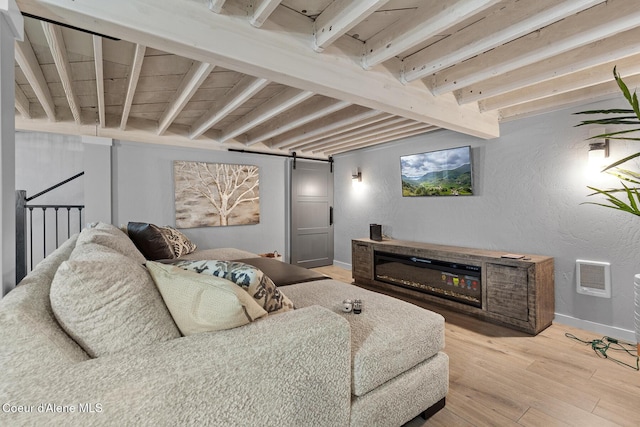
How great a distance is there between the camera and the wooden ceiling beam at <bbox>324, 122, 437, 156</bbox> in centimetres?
378

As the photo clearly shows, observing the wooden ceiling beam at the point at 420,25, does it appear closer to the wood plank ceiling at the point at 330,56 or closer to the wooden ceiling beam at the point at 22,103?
the wood plank ceiling at the point at 330,56

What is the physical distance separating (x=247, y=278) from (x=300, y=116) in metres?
2.43

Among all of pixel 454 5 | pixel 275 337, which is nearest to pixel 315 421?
pixel 275 337

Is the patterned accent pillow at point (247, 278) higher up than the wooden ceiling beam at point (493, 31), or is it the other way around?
the wooden ceiling beam at point (493, 31)

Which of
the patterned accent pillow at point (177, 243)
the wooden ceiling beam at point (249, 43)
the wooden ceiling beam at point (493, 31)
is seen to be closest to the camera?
the wooden ceiling beam at point (249, 43)

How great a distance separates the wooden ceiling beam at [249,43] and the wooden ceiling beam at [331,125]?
29.6 inches

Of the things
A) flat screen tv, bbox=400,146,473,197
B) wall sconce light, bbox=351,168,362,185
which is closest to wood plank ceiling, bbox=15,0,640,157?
flat screen tv, bbox=400,146,473,197

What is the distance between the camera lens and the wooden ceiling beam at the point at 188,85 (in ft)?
6.89

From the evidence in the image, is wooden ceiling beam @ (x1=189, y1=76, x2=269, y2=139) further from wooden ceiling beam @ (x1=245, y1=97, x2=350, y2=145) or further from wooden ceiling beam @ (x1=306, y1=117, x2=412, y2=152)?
wooden ceiling beam @ (x1=306, y1=117, x2=412, y2=152)

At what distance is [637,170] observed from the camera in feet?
8.38

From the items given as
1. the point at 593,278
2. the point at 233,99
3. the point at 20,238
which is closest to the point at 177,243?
the point at 20,238

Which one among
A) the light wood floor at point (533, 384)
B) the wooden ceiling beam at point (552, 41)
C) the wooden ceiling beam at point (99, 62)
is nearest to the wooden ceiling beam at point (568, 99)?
the wooden ceiling beam at point (552, 41)

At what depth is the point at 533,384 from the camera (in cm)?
199

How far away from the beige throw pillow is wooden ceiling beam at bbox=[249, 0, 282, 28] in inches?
54.1
